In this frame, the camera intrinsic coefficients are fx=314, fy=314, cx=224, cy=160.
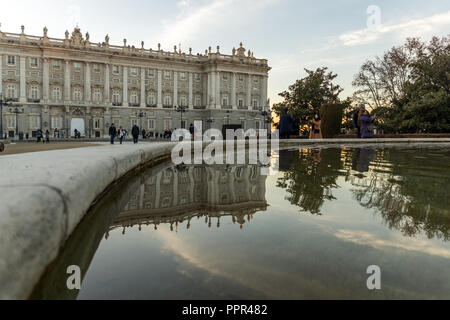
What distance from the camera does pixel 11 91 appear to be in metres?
Answer: 46.2

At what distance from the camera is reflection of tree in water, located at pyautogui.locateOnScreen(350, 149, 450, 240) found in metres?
2.26

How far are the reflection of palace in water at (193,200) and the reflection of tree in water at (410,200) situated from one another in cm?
107

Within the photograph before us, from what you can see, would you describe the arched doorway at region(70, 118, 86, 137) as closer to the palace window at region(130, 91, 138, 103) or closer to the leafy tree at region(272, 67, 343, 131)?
the palace window at region(130, 91, 138, 103)

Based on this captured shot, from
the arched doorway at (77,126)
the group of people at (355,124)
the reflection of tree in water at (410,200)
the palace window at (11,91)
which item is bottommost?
the reflection of tree in water at (410,200)

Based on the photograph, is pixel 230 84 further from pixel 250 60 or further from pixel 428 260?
pixel 428 260

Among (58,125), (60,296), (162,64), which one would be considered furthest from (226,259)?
(162,64)

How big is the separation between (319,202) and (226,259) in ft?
5.28

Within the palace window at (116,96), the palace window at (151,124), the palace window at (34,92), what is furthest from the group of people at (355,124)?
the palace window at (34,92)

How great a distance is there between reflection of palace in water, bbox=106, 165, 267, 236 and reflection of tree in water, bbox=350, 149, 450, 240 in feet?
3.51

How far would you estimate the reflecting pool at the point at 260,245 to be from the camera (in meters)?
1.43

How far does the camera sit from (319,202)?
10.0ft

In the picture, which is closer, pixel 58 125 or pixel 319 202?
pixel 319 202

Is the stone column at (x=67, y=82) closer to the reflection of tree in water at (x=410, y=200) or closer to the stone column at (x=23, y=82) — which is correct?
the stone column at (x=23, y=82)

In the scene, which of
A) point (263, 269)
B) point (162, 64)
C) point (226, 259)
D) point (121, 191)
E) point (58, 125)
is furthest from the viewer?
point (162, 64)
